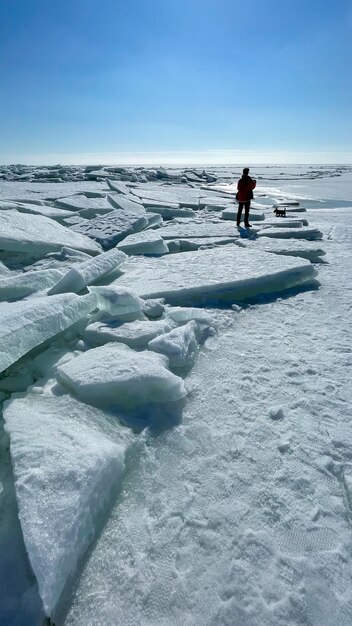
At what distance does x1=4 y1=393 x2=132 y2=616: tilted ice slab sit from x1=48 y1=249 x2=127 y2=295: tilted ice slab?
4.91 feet

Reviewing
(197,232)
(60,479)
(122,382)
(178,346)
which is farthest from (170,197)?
(60,479)

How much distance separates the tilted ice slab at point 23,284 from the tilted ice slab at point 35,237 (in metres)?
1.03

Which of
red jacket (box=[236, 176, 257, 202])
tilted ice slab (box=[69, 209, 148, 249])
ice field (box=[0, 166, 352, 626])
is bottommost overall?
ice field (box=[0, 166, 352, 626])

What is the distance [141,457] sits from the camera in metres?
1.42

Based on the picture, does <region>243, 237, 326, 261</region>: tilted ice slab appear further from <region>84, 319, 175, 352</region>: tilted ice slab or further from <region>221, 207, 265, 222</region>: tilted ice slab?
<region>221, 207, 265, 222</region>: tilted ice slab

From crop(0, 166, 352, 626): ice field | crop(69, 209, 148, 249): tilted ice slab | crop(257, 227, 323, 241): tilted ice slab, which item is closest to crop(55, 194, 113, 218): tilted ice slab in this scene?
crop(69, 209, 148, 249): tilted ice slab

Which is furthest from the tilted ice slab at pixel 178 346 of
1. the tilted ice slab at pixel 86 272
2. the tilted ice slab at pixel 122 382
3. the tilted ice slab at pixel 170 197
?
the tilted ice slab at pixel 170 197

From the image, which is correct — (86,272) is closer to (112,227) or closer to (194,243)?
(194,243)

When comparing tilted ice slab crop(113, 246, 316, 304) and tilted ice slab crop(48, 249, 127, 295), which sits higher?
tilted ice slab crop(48, 249, 127, 295)

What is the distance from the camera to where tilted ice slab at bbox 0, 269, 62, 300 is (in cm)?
295

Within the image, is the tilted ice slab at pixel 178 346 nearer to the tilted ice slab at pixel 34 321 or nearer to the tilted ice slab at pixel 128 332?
the tilted ice slab at pixel 128 332

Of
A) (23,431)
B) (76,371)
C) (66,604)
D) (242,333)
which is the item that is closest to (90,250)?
(242,333)

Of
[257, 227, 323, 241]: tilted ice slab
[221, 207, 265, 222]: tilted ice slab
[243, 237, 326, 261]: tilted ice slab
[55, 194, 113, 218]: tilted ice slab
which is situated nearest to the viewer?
[243, 237, 326, 261]: tilted ice slab

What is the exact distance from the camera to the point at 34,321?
1.90m
